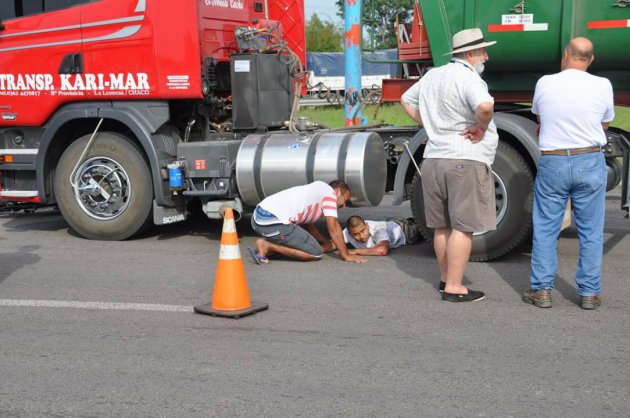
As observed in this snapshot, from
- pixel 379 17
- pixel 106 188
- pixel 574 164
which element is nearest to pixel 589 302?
pixel 574 164

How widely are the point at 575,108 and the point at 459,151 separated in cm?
78

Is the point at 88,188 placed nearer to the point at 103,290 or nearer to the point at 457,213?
the point at 103,290

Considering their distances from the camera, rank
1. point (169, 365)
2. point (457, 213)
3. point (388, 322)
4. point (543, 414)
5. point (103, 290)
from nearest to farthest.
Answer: point (543, 414) < point (169, 365) < point (388, 322) < point (457, 213) < point (103, 290)

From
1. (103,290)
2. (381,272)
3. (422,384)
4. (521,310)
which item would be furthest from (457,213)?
(103,290)

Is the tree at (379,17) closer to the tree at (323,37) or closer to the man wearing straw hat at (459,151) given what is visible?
the man wearing straw hat at (459,151)

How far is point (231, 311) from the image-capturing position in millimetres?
5574

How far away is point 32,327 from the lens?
5.46 meters

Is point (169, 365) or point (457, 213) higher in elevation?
point (457, 213)

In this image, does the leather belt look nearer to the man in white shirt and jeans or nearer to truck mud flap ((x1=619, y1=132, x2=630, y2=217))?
the man in white shirt and jeans

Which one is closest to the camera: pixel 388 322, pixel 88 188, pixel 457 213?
pixel 388 322

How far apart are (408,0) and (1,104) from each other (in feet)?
13.6

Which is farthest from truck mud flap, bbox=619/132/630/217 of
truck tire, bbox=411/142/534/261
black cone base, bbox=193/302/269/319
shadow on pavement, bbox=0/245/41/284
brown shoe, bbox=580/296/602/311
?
shadow on pavement, bbox=0/245/41/284

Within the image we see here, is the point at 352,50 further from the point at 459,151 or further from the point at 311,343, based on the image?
the point at 311,343

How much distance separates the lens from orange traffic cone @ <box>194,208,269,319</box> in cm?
559
